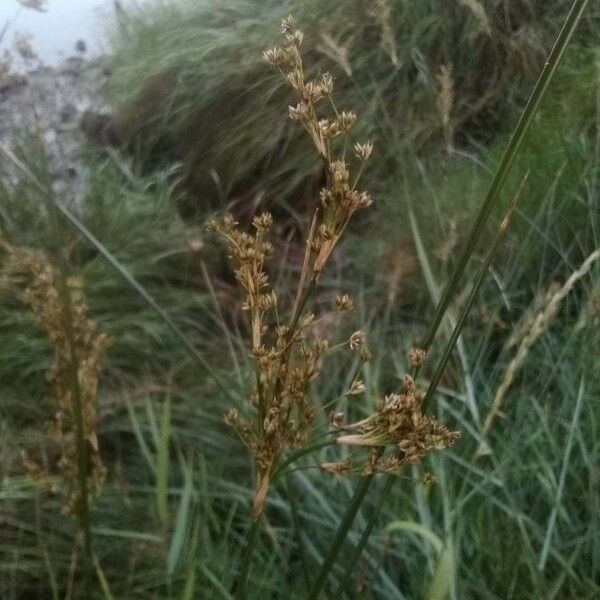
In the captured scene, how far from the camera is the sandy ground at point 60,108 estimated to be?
200 centimetres

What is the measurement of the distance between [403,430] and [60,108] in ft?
6.19

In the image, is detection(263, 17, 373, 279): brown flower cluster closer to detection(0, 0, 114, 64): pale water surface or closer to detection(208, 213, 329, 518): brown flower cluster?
detection(208, 213, 329, 518): brown flower cluster

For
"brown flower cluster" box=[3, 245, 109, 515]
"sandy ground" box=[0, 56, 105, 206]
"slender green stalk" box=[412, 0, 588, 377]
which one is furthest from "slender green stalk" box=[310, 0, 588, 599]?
"sandy ground" box=[0, 56, 105, 206]

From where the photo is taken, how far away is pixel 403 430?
1.67ft

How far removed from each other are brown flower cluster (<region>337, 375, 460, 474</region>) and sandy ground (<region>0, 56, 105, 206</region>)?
148 centimetres

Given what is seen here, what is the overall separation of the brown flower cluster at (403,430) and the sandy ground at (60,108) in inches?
58.5

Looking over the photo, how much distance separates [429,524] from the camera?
3.23ft

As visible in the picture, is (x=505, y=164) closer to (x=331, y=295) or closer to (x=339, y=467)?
(x=339, y=467)

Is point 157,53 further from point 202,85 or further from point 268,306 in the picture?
point 268,306

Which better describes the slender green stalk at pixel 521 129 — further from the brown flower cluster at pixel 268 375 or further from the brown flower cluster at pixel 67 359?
the brown flower cluster at pixel 67 359

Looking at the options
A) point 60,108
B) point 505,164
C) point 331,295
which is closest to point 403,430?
point 505,164

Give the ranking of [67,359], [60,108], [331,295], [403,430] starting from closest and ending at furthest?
1. [403,430]
2. [67,359]
3. [331,295]
4. [60,108]

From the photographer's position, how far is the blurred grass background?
3.35ft

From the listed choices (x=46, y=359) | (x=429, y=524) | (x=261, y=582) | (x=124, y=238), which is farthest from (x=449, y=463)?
(x=124, y=238)
